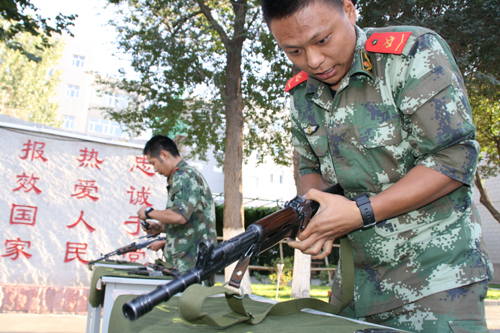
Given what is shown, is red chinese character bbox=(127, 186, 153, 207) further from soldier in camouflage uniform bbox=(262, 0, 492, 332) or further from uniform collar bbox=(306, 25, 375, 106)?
soldier in camouflage uniform bbox=(262, 0, 492, 332)

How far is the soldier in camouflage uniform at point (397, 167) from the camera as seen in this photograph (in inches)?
43.4

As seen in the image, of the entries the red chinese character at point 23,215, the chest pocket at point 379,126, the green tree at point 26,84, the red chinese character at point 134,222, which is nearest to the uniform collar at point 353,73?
the chest pocket at point 379,126

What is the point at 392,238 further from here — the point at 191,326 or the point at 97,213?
the point at 97,213

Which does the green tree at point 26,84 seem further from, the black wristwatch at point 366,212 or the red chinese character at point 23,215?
the black wristwatch at point 366,212

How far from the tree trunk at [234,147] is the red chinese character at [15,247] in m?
3.62

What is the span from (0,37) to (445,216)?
628 cm

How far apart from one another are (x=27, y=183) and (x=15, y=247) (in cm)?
106

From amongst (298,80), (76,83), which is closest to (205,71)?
(298,80)

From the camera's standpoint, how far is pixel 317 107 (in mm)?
1542

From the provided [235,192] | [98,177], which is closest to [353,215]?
[98,177]

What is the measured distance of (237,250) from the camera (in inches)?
41.6

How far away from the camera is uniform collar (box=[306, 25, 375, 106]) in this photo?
1.31m

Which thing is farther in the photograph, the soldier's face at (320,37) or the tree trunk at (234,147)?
the tree trunk at (234,147)

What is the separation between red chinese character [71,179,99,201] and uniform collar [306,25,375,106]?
623 cm
